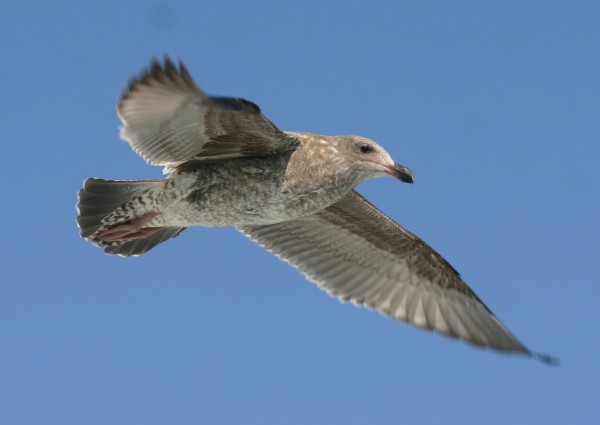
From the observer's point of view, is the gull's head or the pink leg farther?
the pink leg

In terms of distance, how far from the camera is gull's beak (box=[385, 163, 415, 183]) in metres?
10.1

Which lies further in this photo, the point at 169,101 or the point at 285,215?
the point at 285,215

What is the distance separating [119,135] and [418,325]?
14.4 ft

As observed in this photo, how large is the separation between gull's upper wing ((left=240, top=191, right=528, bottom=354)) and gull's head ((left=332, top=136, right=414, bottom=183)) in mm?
1342

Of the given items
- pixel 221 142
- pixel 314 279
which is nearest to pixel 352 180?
pixel 221 142

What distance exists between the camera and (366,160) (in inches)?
400

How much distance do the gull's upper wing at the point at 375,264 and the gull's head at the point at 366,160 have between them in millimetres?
1342

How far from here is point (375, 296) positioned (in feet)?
39.1

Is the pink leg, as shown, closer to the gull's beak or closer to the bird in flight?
the bird in flight

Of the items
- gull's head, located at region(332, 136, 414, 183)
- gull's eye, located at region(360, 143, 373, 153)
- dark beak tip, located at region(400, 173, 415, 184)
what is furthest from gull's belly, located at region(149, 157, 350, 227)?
dark beak tip, located at region(400, 173, 415, 184)

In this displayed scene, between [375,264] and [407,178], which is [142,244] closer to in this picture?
[375,264]

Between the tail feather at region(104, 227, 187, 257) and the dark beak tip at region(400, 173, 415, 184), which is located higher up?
the dark beak tip at region(400, 173, 415, 184)

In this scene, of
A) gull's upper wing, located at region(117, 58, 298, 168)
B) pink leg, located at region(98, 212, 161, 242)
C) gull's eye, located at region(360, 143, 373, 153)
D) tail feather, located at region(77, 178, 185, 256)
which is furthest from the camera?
pink leg, located at region(98, 212, 161, 242)

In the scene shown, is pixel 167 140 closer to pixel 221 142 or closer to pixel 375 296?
pixel 221 142
